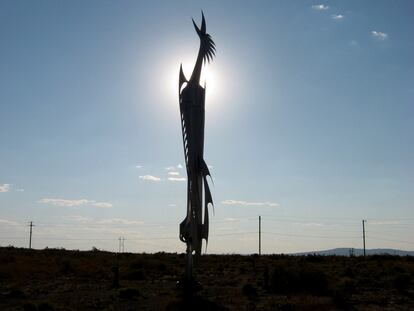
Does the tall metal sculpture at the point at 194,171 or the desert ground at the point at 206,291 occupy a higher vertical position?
the tall metal sculpture at the point at 194,171

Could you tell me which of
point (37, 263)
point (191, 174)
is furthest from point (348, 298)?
point (37, 263)

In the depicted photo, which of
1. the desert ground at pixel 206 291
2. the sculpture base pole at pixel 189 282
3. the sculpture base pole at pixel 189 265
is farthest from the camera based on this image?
the sculpture base pole at pixel 189 265

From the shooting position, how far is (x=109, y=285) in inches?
911

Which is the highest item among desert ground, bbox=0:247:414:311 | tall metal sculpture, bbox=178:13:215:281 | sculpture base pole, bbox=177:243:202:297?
tall metal sculpture, bbox=178:13:215:281

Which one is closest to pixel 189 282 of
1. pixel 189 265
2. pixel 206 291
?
pixel 189 265

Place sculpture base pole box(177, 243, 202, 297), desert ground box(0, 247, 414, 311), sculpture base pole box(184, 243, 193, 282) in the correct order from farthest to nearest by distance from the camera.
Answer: sculpture base pole box(184, 243, 193, 282) → sculpture base pole box(177, 243, 202, 297) → desert ground box(0, 247, 414, 311)

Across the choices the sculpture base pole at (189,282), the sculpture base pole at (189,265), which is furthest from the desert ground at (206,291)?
the sculpture base pole at (189,265)

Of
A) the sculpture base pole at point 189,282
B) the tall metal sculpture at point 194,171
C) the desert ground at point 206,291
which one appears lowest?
the desert ground at point 206,291

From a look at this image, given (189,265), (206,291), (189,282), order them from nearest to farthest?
1. (189,282)
2. (189,265)
3. (206,291)

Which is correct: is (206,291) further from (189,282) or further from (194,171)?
→ (194,171)

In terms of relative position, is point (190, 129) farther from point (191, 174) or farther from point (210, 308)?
point (210, 308)

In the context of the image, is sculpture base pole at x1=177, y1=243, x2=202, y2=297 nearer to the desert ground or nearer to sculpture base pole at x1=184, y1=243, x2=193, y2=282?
sculpture base pole at x1=184, y1=243, x2=193, y2=282

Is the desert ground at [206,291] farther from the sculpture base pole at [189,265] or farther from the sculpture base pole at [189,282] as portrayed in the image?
the sculpture base pole at [189,265]

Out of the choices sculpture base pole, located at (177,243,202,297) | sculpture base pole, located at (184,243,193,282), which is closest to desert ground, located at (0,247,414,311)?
sculpture base pole, located at (177,243,202,297)
